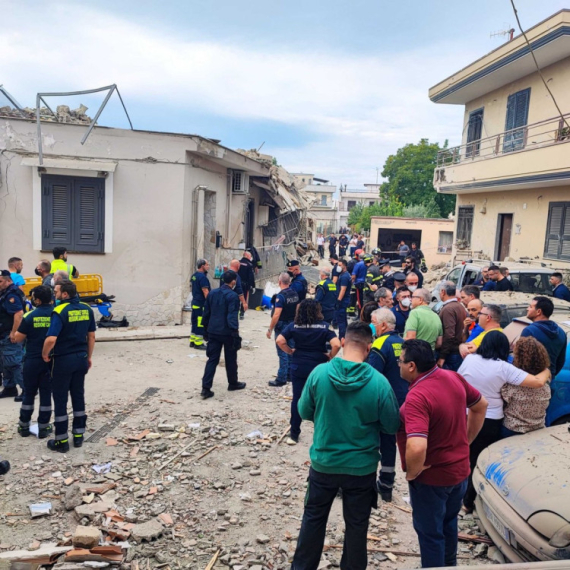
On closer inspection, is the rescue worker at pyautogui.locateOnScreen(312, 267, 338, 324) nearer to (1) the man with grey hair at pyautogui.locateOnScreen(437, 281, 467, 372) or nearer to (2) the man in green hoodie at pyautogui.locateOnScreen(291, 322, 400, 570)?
(1) the man with grey hair at pyautogui.locateOnScreen(437, 281, 467, 372)

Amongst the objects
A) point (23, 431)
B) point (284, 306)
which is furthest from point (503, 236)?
point (23, 431)

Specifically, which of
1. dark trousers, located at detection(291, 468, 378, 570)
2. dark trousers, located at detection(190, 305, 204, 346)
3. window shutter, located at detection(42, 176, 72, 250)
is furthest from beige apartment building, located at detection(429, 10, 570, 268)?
dark trousers, located at detection(291, 468, 378, 570)

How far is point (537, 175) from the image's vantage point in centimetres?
1377

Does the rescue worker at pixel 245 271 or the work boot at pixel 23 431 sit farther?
the rescue worker at pixel 245 271

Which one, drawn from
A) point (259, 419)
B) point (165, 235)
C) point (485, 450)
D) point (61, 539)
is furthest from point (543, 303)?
point (165, 235)

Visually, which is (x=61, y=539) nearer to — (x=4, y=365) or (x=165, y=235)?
(x=4, y=365)

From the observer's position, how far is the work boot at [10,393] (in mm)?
7145

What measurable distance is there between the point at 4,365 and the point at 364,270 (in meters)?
7.78

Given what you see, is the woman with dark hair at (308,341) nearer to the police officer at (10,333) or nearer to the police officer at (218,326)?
the police officer at (218,326)

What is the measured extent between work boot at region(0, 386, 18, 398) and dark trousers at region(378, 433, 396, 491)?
531 centimetres

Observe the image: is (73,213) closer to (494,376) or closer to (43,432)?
(43,432)

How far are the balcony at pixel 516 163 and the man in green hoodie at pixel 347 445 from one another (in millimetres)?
11025

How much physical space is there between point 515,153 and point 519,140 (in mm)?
1564

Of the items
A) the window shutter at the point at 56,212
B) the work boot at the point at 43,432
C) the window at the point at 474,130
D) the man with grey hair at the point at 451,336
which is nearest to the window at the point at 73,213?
the window shutter at the point at 56,212
